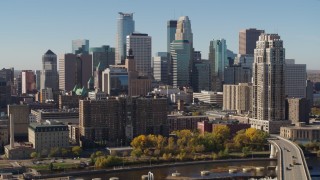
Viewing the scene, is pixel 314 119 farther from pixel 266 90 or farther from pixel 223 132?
pixel 223 132

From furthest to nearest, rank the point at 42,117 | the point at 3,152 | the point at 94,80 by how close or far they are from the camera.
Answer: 1. the point at 94,80
2. the point at 42,117
3. the point at 3,152

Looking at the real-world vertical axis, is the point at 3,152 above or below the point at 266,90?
below

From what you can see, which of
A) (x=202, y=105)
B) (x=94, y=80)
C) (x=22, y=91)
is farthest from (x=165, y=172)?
(x=22, y=91)

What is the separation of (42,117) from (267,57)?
45.6ft

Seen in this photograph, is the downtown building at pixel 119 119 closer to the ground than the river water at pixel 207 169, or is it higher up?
higher up

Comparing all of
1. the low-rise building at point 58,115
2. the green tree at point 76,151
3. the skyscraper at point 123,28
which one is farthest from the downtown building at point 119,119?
the skyscraper at point 123,28

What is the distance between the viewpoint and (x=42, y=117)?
37.2 metres

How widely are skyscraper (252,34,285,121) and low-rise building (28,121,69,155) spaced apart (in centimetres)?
1245

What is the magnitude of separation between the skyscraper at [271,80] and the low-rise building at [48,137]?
1245cm

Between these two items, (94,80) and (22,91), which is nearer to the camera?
(94,80)

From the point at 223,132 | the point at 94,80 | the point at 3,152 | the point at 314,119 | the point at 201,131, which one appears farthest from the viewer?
the point at 94,80

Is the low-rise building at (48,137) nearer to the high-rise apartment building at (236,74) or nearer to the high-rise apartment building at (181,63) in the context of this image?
the high-rise apartment building at (181,63)

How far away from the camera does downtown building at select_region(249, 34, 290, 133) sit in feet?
113

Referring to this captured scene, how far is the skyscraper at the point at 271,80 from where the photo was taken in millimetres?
34375
